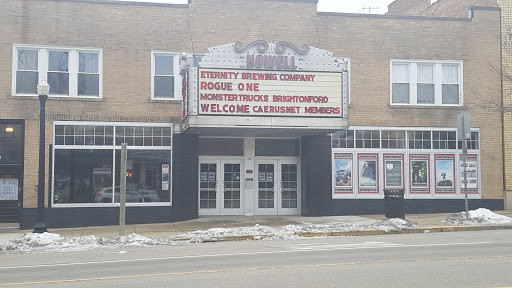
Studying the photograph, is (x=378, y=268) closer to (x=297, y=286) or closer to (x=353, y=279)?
(x=353, y=279)

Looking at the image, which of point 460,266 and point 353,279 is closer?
point 353,279

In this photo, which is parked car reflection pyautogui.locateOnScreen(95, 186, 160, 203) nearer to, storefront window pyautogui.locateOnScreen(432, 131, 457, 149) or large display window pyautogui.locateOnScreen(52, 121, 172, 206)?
large display window pyautogui.locateOnScreen(52, 121, 172, 206)

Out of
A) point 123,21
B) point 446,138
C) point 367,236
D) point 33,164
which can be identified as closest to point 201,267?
point 367,236

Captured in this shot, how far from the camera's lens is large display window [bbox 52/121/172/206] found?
18.0 meters

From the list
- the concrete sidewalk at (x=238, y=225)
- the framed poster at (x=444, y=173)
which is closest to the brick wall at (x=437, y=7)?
the framed poster at (x=444, y=173)

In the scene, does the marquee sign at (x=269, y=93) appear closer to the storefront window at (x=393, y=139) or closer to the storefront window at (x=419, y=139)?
the storefront window at (x=393, y=139)

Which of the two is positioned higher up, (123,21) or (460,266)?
(123,21)

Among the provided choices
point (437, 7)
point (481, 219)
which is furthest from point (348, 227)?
point (437, 7)

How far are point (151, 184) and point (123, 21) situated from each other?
5.70 metres

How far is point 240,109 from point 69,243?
6299mm

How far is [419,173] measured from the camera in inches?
802

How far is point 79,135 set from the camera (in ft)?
59.5

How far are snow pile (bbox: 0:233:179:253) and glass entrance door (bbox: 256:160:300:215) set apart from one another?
634cm

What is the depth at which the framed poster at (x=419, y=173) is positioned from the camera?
20312 millimetres
